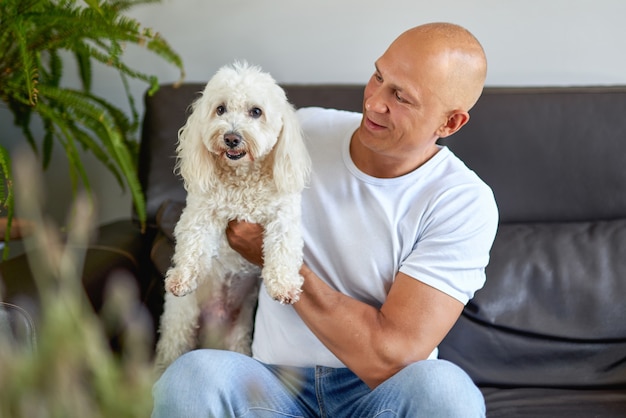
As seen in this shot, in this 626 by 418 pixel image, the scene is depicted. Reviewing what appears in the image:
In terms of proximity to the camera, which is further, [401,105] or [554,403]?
[554,403]

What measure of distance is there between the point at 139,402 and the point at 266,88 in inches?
43.3

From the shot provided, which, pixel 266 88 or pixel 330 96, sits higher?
pixel 266 88

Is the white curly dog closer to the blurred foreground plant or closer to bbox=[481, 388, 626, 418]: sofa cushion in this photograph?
bbox=[481, 388, 626, 418]: sofa cushion

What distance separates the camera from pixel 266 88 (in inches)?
55.4

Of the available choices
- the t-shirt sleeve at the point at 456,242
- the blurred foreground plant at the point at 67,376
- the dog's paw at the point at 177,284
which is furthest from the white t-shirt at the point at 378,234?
the blurred foreground plant at the point at 67,376

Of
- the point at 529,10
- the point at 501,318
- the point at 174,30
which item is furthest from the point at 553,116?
the point at 174,30

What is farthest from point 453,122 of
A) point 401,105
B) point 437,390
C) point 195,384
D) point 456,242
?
point 195,384

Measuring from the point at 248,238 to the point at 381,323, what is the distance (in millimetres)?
356

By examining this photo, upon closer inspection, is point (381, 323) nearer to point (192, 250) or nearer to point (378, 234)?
point (378, 234)

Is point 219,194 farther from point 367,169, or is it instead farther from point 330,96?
point 330,96

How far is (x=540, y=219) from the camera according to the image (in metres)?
1.89

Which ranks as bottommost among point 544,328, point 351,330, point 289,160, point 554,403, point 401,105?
point 554,403

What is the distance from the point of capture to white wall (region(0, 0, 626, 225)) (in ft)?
7.03

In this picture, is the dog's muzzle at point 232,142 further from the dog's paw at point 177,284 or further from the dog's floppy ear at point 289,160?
the dog's paw at point 177,284
